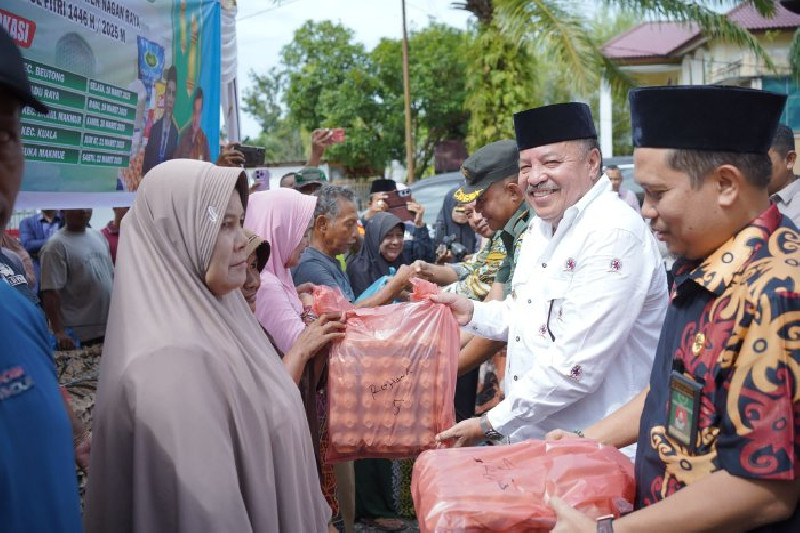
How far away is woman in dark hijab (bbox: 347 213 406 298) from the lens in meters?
6.60

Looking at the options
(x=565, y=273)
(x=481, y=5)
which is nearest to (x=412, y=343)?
(x=565, y=273)

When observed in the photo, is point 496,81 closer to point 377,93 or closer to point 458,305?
point 458,305

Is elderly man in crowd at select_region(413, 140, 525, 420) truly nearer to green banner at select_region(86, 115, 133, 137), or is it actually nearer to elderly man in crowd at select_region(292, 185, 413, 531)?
elderly man in crowd at select_region(292, 185, 413, 531)

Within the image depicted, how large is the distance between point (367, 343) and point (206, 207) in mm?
1415

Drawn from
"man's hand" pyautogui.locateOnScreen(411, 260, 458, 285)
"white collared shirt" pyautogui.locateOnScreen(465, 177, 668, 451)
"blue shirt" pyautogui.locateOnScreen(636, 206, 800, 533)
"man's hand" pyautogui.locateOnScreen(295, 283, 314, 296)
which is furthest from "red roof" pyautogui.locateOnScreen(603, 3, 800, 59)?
"blue shirt" pyautogui.locateOnScreen(636, 206, 800, 533)

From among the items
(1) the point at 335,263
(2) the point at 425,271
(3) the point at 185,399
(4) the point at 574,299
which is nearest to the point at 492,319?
(4) the point at 574,299

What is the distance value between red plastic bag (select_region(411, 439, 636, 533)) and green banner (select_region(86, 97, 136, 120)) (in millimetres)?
2320

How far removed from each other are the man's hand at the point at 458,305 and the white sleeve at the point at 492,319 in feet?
0.09

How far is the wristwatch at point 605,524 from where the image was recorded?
5.62 feet

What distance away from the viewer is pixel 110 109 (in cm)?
360

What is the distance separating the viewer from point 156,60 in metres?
4.04

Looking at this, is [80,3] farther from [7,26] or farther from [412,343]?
[412,343]

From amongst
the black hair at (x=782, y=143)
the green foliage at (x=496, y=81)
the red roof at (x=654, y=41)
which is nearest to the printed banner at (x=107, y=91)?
the black hair at (x=782, y=143)

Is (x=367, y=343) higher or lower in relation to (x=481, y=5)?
lower
